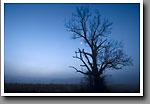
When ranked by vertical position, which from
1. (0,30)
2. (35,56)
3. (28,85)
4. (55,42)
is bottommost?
(28,85)

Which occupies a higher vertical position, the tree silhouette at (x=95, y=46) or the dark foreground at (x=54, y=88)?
the tree silhouette at (x=95, y=46)

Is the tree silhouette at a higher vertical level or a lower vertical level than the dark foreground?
higher

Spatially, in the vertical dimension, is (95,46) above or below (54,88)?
above

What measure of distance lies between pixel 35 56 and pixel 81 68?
1.39ft

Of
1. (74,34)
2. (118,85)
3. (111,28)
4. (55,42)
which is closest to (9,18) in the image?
(55,42)

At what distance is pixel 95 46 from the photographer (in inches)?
65.7

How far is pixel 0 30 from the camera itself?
1704 mm

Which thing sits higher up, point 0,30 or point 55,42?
point 0,30

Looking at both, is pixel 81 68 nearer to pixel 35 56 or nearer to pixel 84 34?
pixel 84 34

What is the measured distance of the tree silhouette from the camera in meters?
A: 1.65

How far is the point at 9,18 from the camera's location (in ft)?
5.52

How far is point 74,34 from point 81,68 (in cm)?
31

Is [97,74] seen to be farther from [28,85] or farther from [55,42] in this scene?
[28,85]

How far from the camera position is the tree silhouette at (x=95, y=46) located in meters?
1.65
